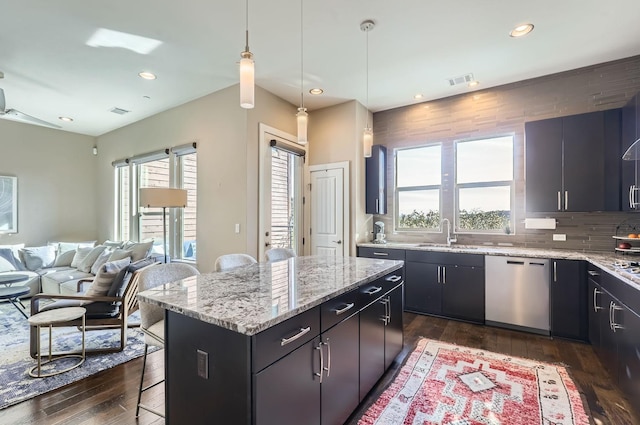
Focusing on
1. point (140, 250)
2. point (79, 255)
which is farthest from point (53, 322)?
point (79, 255)

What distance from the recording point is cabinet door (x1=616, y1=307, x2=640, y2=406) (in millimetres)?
1888

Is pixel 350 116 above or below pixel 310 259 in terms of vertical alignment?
above

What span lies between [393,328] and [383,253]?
1.83 meters

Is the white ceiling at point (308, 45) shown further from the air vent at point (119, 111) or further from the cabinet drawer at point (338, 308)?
the cabinet drawer at point (338, 308)

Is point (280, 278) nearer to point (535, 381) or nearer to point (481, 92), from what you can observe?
point (535, 381)

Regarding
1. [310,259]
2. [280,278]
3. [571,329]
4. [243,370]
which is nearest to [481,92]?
[571,329]

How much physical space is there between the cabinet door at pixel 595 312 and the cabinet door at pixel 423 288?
4.86ft

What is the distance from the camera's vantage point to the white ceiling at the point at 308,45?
256 centimetres

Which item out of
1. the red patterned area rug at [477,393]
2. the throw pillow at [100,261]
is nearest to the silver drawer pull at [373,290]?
the red patterned area rug at [477,393]

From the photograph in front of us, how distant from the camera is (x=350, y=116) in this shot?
4.63 metres

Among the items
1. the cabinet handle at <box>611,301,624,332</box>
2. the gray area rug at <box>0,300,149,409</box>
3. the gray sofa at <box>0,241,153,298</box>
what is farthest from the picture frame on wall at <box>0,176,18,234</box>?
the cabinet handle at <box>611,301,624,332</box>

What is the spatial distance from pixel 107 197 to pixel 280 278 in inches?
243

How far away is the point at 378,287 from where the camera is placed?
2275mm

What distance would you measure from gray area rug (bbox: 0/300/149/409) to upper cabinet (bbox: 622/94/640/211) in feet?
16.9
